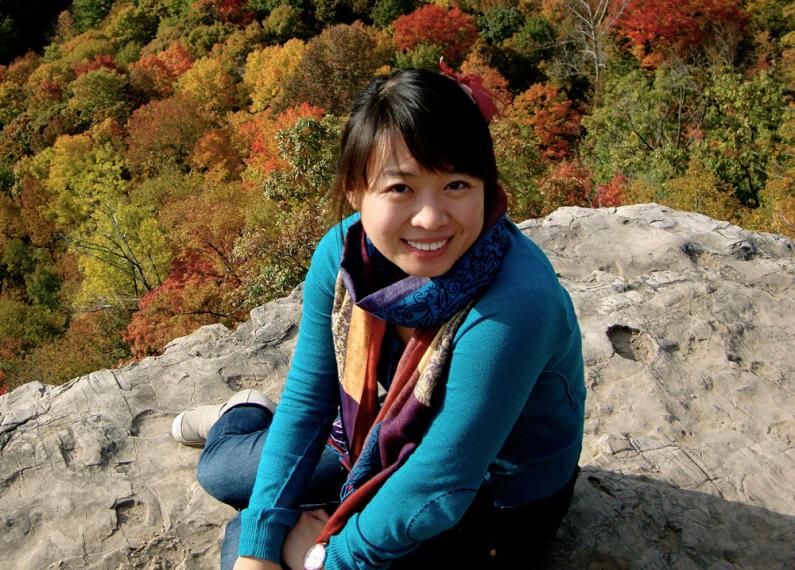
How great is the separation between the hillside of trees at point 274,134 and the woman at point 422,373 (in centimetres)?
888

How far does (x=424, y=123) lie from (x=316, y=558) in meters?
1.11

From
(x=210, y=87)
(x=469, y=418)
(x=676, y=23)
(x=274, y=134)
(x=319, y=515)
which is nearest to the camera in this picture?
(x=469, y=418)

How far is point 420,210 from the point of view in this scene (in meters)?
1.51

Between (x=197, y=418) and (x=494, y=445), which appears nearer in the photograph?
(x=494, y=445)

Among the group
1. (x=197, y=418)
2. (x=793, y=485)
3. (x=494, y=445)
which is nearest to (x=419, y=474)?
(x=494, y=445)

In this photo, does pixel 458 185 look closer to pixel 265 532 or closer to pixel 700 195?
pixel 265 532

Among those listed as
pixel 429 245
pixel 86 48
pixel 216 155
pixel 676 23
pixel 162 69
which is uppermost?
pixel 429 245

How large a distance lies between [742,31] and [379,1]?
1465cm

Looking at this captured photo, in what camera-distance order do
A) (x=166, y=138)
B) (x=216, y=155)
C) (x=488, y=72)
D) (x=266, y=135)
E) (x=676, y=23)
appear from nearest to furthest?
(x=676, y=23)
(x=488, y=72)
(x=266, y=135)
(x=216, y=155)
(x=166, y=138)

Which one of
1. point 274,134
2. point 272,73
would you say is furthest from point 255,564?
point 272,73

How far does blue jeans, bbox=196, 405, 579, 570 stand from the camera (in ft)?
6.03

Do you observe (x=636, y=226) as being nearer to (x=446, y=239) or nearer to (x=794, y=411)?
(x=794, y=411)

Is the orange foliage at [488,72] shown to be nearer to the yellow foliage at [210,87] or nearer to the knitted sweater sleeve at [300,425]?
the yellow foliage at [210,87]

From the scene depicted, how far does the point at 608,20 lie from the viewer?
23859mm
